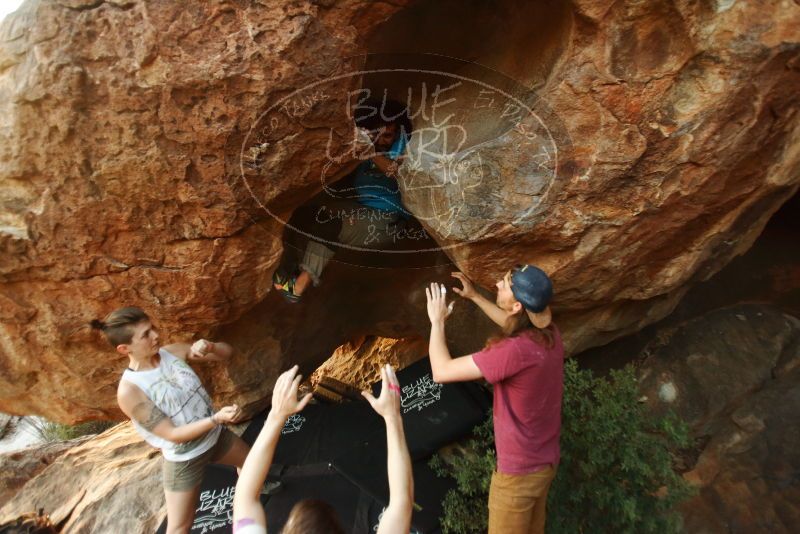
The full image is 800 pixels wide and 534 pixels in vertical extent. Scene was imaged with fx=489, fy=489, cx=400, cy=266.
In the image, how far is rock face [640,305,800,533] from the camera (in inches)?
125

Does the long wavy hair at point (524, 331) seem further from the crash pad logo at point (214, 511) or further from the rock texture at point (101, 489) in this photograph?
the rock texture at point (101, 489)

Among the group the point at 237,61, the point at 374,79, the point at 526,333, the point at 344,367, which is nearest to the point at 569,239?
the point at 526,333

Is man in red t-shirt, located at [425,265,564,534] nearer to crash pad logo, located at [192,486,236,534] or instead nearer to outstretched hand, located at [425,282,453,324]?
outstretched hand, located at [425,282,453,324]

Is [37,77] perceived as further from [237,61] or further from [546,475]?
[546,475]

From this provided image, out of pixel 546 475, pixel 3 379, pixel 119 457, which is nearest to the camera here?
pixel 546 475

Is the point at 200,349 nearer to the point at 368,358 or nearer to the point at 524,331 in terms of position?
the point at 524,331

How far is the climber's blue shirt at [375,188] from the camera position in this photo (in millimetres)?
2676

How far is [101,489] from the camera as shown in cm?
348

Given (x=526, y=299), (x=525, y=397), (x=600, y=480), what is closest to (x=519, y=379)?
(x=525, y=397)

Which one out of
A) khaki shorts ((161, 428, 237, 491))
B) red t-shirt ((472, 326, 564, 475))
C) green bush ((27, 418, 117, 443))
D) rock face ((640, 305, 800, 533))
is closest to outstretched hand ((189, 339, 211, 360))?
khaki shorts ((161, 428, 237, 491))

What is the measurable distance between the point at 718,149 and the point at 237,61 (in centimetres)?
203

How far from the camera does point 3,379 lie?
2.81m

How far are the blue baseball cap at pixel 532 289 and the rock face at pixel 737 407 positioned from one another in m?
2.13

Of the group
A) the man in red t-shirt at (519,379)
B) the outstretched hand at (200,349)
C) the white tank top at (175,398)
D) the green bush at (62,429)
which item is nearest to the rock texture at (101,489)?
the white tank top at (175,398)
